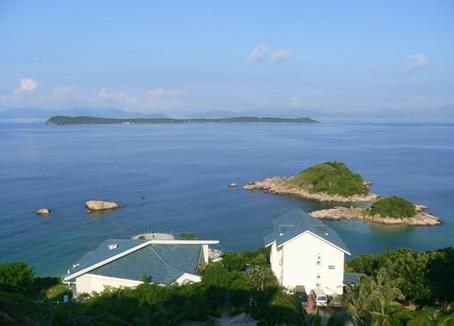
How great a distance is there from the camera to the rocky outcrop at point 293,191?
144 ft

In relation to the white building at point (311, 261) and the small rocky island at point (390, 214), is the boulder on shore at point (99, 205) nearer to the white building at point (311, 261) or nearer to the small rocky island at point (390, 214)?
the small rocky island at point (390, 214)

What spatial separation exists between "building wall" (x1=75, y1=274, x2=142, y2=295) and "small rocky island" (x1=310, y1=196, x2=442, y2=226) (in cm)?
2496

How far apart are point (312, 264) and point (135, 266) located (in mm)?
6196

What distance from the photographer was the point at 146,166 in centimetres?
6475

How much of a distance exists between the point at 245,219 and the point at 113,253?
20223mm

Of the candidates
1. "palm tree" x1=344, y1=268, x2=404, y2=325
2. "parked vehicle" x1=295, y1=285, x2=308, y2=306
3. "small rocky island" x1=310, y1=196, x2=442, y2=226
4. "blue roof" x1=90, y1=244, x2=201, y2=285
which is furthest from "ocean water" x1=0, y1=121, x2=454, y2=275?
"palm tree" x1=344, y1=268, x2=404, y2=325

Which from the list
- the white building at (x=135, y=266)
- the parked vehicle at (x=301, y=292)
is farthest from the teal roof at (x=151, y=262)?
the parked vehicle at (x=301, y=292)

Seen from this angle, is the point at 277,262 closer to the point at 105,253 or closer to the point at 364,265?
the point at 364,265

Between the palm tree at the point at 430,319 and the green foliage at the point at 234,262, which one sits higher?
the palm tree at the point at 430,319

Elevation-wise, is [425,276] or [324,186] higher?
[425,276]

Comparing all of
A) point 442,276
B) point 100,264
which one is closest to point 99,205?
point 100,264

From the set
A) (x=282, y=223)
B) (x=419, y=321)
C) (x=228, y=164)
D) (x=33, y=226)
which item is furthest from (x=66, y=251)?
(x=228, y=164)

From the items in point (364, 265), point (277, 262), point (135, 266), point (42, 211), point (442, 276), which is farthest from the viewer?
point (42, 211)

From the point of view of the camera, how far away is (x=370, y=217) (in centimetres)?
3675
